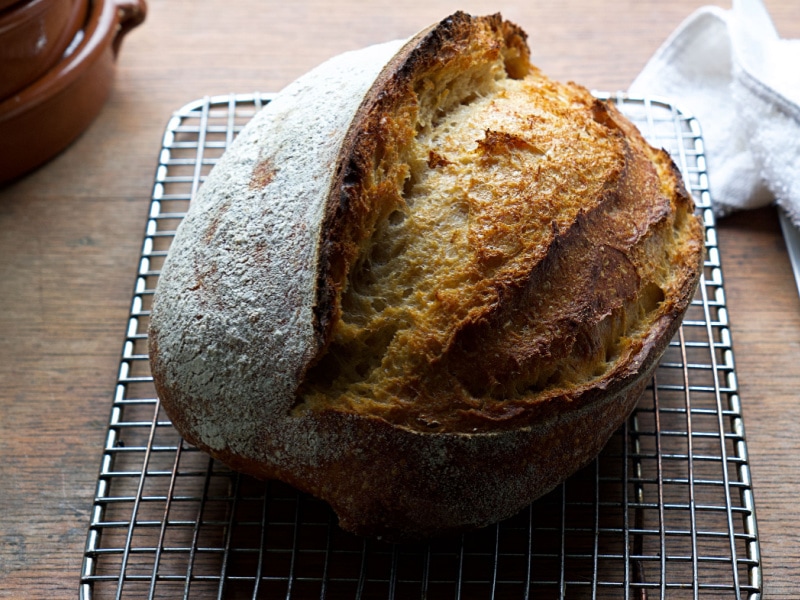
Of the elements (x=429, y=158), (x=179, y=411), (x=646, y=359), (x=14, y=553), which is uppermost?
(x=429, y=158)

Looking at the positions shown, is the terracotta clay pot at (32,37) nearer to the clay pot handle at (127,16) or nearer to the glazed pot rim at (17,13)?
the glazed pot rim at (17,13)

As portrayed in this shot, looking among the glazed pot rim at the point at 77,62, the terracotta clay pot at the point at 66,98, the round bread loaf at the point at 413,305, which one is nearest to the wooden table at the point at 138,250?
the terracotta clay pot at the point at 66,98

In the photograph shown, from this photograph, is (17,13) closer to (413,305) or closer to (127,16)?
(127,16)

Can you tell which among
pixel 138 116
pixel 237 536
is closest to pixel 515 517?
pixel 237 536

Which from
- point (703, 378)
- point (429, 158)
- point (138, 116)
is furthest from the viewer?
point (138, 116)

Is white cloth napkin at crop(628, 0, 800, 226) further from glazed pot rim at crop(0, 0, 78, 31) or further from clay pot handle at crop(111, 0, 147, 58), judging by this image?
glazed pot rim at crop(0, 0, 78, 31)

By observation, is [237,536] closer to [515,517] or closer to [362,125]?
[515,517]

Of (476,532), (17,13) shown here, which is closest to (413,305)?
(476,532)

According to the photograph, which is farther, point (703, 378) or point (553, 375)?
point (703, 378)
